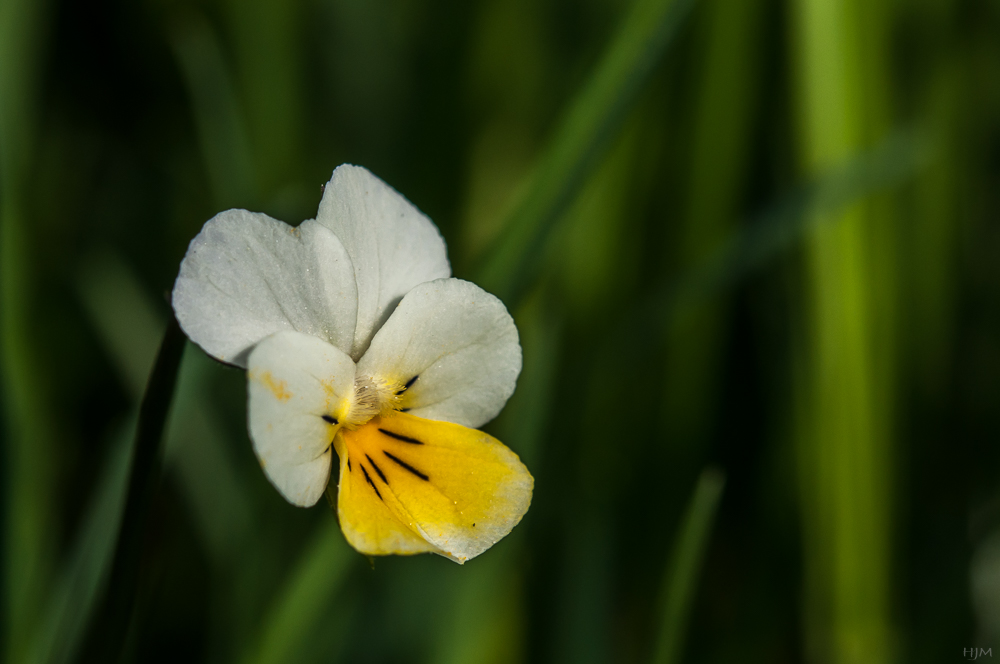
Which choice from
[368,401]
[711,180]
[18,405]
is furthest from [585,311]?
[368,401]

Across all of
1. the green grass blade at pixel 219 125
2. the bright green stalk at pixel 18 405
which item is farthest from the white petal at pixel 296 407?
the green grass blade at pixel 219 125

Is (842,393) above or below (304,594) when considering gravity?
below

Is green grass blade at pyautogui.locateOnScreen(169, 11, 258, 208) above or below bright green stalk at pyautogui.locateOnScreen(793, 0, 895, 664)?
above

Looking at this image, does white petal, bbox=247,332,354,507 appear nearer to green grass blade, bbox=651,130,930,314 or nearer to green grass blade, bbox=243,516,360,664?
green grass blade, bbox=243,516,360,664

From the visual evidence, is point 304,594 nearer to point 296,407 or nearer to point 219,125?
point 296,407

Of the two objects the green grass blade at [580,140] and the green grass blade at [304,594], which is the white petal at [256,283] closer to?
the green grass blade at [580,140]

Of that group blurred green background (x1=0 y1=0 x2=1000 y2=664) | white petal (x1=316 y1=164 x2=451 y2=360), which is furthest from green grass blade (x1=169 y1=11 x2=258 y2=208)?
white petal (x1=316 y1=164 x2=451 y2=360)

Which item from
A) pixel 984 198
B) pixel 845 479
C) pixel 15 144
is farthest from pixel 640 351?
pixel 984 198

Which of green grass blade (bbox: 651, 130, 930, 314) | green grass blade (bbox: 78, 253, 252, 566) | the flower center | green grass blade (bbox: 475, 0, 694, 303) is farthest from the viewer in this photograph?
green grass blade (bbox: 651, 130, 930, 314)
